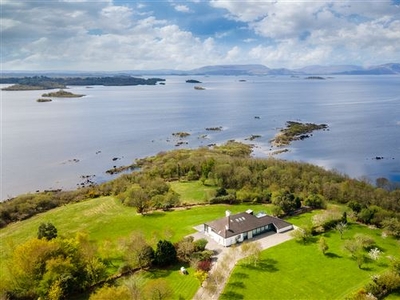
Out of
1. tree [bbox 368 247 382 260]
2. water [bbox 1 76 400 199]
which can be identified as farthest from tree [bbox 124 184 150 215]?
tree [bbox 368 247 382 260]

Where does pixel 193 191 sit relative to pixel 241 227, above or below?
below

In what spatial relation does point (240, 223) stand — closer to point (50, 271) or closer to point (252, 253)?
point (252, 253)

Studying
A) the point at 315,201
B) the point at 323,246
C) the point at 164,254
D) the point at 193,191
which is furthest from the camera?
the point at 193,191

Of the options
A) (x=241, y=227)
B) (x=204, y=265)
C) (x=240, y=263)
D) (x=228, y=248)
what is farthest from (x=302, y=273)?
(x=204, y=265)

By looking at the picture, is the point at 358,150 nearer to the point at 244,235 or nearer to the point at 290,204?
the point at 290,204

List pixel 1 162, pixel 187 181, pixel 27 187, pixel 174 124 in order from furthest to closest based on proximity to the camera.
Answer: pixel 174 124 < pixel 1 162 < pixel 27 187 < pixel 187 181

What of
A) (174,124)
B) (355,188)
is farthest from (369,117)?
(355,188)

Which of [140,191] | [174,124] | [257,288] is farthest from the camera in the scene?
[174,124]
